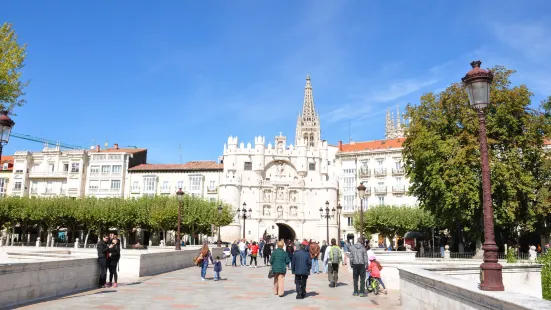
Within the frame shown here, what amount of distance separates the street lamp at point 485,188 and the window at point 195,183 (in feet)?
207

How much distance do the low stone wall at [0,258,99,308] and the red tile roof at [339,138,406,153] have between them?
59081 millimetres

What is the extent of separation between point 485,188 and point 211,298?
306 inches

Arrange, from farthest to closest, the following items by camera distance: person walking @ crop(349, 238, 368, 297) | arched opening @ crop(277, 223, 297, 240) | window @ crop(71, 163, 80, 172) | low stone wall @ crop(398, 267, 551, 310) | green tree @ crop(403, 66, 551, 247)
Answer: arched opening @ crop(277, 223, 297, 240) < window @ crop(71, 163, 80, 172) < green tree @ crop(403, 66, 551, 247) < person walking @ crop(349, 238, 368, 297) < low stone wall @ crop(398, 267, 551, 310)

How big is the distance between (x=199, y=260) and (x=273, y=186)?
51.6m

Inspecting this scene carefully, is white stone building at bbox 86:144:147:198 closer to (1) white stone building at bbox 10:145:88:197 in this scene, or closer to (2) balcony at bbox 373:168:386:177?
(1) white stone building at bbox 10:145:88:197

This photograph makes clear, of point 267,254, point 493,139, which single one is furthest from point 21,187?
point 493,139

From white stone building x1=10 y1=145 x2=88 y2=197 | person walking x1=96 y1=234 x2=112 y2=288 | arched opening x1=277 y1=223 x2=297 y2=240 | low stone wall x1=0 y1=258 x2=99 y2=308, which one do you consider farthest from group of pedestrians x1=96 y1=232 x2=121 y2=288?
white stone building x1=10 y1=145 x2=88 y2=197

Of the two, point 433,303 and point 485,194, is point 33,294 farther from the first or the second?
point 485,194

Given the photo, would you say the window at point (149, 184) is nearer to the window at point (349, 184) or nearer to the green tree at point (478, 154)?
the window at point (349, 184)

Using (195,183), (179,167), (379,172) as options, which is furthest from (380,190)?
(179,167)

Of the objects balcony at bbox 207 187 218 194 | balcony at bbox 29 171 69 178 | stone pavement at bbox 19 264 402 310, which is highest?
balcony at bbox 29 171 69 178

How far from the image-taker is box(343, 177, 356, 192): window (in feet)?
230

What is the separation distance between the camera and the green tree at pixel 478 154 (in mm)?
26172

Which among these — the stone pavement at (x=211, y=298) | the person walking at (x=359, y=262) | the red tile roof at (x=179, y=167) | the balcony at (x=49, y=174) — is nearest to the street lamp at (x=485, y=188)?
the stone pavement at (x=211, y=298)
